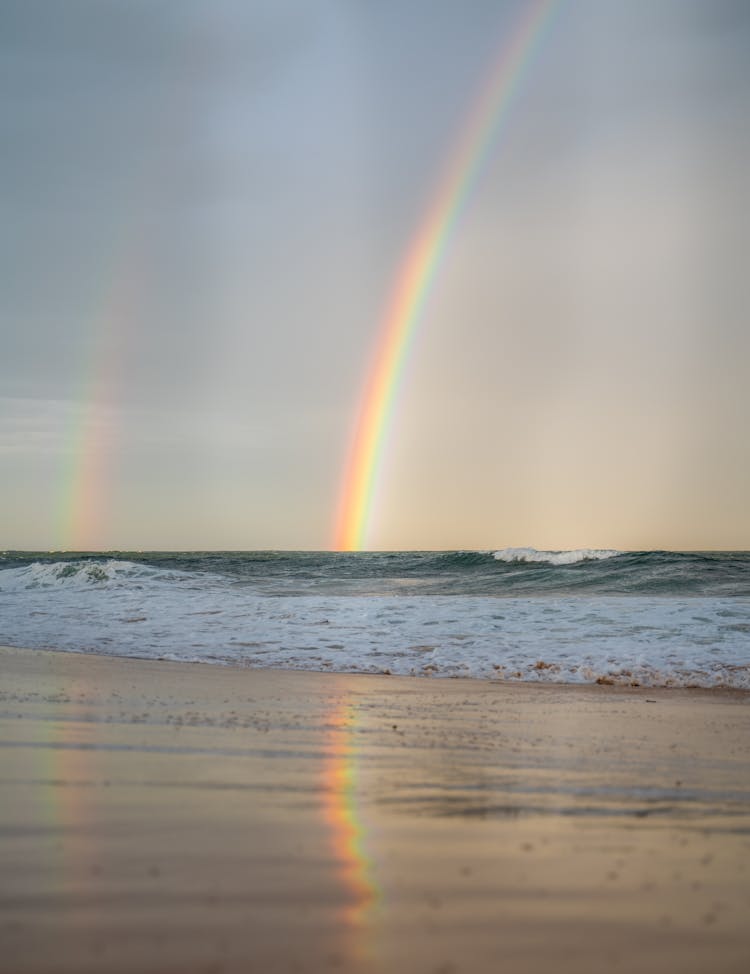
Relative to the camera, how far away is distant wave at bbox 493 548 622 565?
32375 millimetres

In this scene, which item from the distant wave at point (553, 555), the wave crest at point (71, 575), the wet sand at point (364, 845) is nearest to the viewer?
the wet sand at point (364, 845)

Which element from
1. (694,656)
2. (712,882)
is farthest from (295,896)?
(694,656)

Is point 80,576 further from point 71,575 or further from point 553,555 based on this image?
point 553,555

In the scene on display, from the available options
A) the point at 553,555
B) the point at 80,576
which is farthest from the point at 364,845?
the point at 553,555

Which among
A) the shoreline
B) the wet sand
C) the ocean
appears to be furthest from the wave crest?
the wet sand

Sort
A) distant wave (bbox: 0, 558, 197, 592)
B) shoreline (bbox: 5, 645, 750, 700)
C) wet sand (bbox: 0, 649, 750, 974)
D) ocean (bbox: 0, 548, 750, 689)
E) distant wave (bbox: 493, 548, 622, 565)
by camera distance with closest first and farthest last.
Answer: wet sand (bbox: 0, 649, 750, 974)
shoreline (bbox: 5, 645, 750, 700)
ocean (bbox: 0, 548, 750, 689)
distant wave (bbox: 0, 558, 197, 592)
distant wave (bbox: 493, 548, 622, 565)

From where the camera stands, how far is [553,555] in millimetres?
34938

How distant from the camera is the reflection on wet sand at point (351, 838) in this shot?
2.15 m

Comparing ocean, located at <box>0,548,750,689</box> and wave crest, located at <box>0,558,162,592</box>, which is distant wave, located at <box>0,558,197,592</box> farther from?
ocean, located at <box>0,548,750,689</box>

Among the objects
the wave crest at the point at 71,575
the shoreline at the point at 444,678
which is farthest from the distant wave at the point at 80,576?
the shoreline at the point at 444,678

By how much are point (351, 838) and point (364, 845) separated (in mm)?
95

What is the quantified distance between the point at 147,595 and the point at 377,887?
1665cm

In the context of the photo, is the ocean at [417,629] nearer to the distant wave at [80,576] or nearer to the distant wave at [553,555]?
the distant wave at [80,576]

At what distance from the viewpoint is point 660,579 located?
23.5 meters
